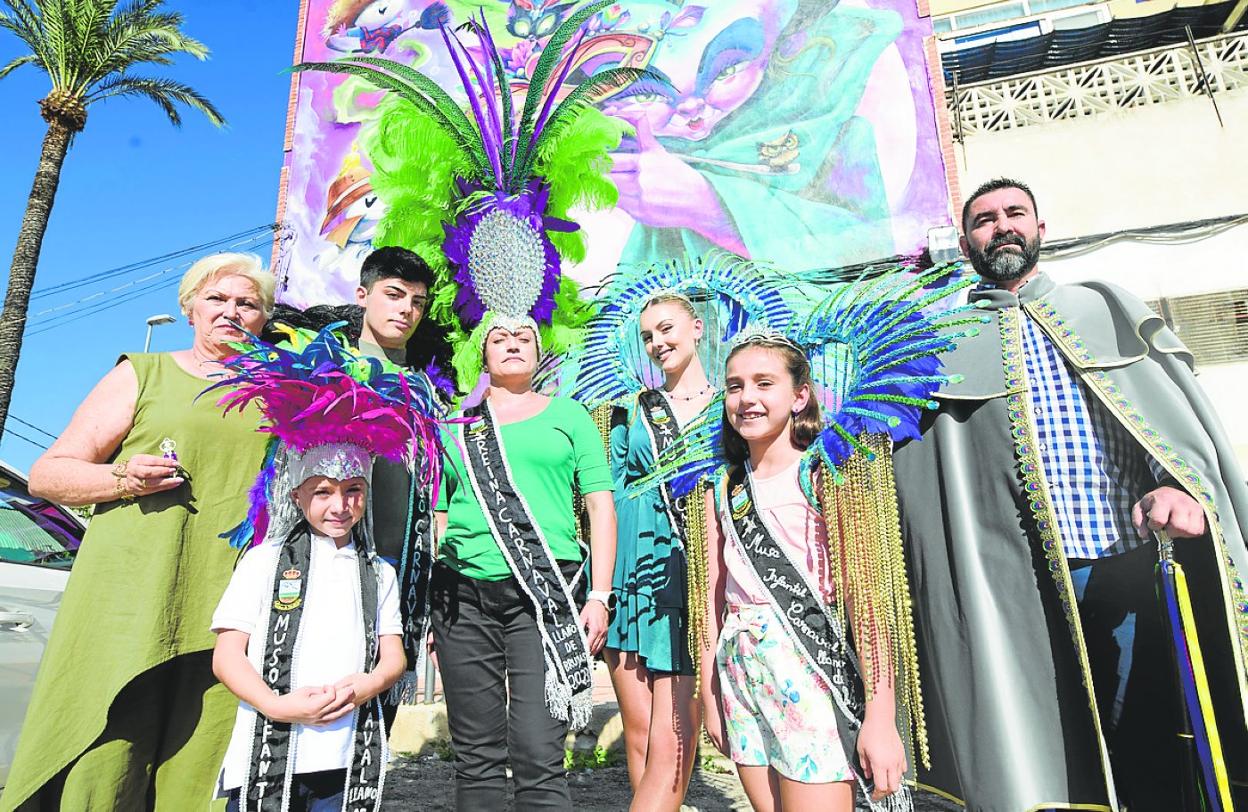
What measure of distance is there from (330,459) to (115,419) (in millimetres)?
673

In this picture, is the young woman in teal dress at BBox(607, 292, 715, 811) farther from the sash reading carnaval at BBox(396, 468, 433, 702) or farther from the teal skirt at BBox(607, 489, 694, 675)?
the sash reading carnaval at BBox(396, 468, 433, 702)

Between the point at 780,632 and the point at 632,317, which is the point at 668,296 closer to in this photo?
the point at 632,317

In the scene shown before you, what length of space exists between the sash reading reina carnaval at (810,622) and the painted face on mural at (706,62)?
9163 mm

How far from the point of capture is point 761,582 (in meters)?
2.08

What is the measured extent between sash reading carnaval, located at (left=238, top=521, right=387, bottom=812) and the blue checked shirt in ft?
6.51

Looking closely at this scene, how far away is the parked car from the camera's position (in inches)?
120

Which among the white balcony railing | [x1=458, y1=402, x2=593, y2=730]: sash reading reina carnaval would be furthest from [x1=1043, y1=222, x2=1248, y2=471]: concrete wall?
[x1=458, y1=402, x2=593, y2=730]: sash reading reina carnaval

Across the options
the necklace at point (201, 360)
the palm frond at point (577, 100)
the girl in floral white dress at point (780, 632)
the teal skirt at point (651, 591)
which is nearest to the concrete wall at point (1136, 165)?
the palm frond at point (577, 100)

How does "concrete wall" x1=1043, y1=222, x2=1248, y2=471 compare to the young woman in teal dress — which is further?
"concrete wall" x1=1043, y1=222, x2=1248, y2=471

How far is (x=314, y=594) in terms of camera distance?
2.00 m

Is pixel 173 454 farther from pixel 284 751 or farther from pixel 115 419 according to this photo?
pixel 284 751

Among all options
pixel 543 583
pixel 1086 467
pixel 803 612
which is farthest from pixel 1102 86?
pixel 543 583

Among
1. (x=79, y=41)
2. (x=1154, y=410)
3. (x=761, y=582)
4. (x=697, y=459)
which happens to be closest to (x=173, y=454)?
(x=697, y=459)

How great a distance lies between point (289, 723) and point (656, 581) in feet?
4.52
